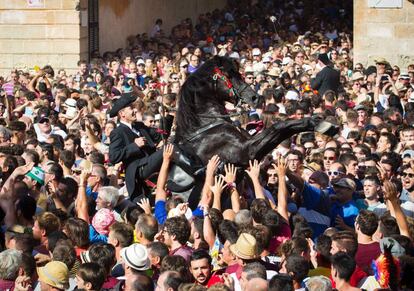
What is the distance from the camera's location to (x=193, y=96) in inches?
500

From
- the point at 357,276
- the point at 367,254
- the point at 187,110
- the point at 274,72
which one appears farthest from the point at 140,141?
the point at 274,72

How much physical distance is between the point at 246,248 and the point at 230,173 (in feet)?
8.88

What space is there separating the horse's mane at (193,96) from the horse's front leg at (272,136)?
2.40 ft

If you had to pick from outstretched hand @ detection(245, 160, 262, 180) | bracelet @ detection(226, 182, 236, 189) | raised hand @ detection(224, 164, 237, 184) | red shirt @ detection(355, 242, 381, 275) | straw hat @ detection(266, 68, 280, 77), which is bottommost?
straw hat @ detection(266, 68, 280, 77)

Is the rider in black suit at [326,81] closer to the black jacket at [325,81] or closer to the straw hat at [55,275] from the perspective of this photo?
the black jacket at [325,81]

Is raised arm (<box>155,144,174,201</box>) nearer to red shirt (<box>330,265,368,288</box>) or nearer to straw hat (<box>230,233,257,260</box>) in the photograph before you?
straw hat (<box>230,233,257,260</box>)

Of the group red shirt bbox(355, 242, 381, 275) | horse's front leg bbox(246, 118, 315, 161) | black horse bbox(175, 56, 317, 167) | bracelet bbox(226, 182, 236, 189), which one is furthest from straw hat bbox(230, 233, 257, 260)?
black horse bbox(175, 56, 317, 167)

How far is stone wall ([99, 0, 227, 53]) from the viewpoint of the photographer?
96.8 feet

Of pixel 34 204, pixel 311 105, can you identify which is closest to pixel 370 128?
pixel 311 105

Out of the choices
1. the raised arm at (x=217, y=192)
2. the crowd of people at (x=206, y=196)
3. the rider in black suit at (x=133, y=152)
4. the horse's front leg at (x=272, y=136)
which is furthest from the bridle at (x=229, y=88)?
the raised arm at (x=217, y=192)

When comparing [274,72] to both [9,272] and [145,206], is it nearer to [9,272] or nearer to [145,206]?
[145,206]

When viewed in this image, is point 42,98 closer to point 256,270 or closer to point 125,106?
point 125,106

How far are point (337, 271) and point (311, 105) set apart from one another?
28.8 feet

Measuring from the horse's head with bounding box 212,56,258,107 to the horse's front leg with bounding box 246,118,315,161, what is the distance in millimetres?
747
